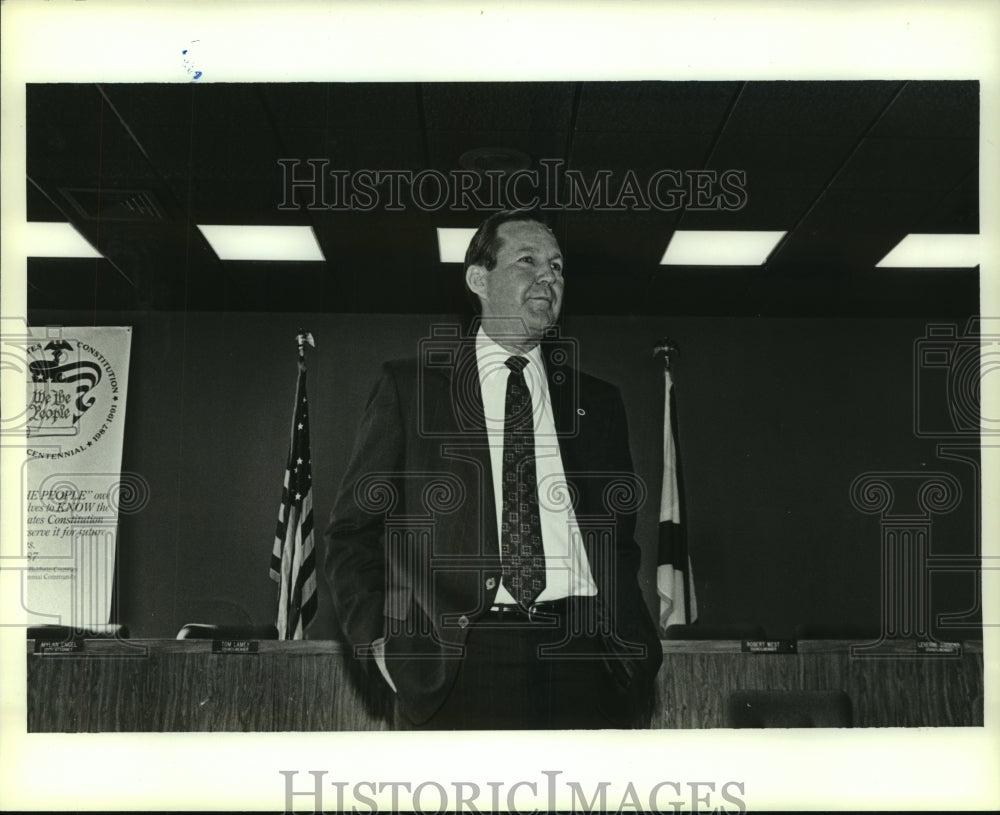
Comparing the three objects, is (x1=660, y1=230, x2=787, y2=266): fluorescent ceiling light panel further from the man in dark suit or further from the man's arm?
the man's arm

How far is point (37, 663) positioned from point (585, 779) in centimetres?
168

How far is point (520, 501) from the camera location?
3693mm

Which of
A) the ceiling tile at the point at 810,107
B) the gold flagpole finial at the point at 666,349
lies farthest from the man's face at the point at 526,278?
the ceiling tile at the point at 810,107

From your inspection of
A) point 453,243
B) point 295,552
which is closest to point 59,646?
point 295,552

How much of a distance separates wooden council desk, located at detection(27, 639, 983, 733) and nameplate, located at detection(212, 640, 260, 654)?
0.05 feet

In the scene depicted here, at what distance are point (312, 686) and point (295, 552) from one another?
399mm

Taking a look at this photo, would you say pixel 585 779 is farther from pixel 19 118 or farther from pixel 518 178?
pixel 19 118

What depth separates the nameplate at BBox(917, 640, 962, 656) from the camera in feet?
12.1

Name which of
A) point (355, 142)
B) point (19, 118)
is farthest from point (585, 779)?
point (19, 118)

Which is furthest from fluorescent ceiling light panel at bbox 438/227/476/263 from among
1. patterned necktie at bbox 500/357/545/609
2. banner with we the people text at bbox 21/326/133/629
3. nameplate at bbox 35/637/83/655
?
nameplate at bbox 35/637/83/655

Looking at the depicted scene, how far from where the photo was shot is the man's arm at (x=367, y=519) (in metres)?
3.63

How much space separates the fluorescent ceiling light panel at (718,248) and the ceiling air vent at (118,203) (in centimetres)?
161

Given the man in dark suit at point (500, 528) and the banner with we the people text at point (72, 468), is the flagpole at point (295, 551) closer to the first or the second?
the man in dark suit at point (500, 528)

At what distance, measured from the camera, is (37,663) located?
3.67m
